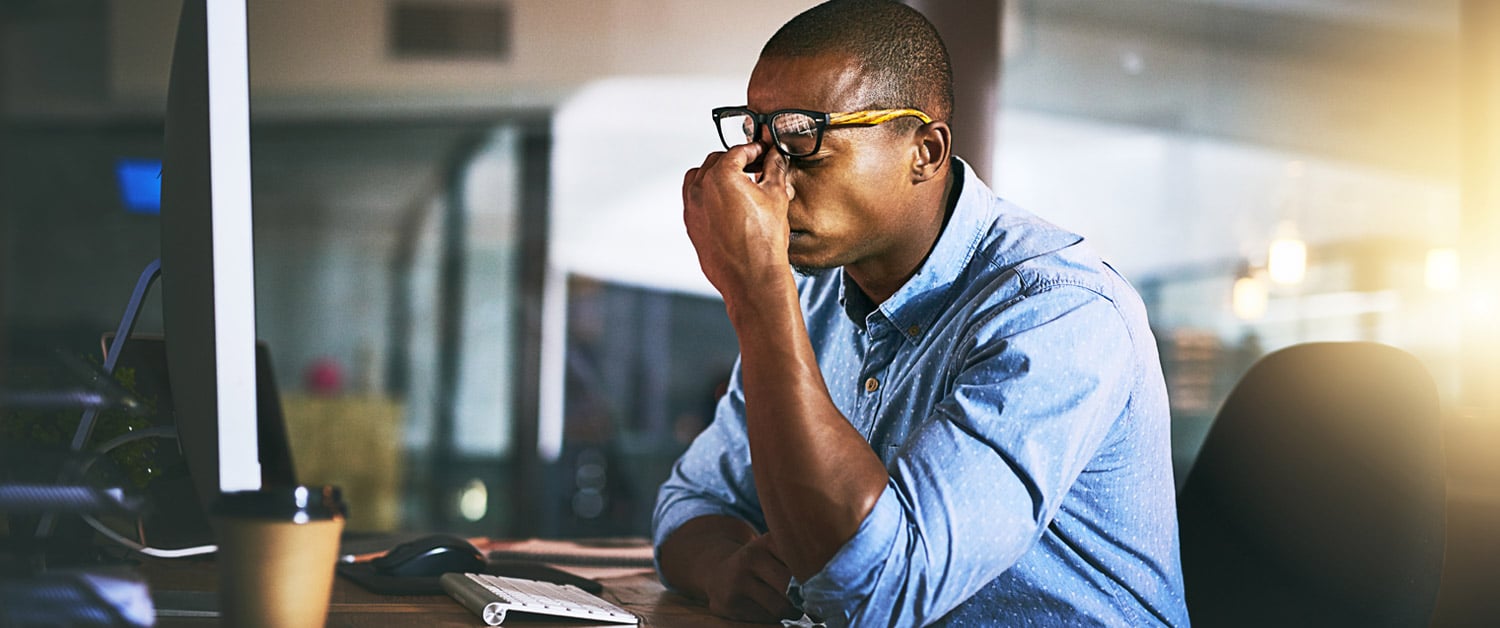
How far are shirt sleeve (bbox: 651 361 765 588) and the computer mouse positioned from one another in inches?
8.7

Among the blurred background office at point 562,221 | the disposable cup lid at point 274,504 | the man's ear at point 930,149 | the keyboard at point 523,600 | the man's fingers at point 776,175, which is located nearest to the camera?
the disposable cup lid at point 274,504

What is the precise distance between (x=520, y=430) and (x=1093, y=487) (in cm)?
386

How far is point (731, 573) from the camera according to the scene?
1225 mm

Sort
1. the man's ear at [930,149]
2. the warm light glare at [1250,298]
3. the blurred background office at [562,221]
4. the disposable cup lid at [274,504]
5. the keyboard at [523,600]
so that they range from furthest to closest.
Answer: the warm light glare at [1250,298], the blurred background office at [562,221], the man's ear at [930,149], the keyboard at [523,600], the disposable cup lid at [274,504]

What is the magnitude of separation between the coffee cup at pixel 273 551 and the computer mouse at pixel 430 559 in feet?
1.58

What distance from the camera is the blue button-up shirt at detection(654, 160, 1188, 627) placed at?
996mm

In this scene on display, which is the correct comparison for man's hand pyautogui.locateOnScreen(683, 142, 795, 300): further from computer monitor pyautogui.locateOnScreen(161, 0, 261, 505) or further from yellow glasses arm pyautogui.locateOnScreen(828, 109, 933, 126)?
computer monitor pyautogui.locateOnScreen(161, 0, 261, 505)

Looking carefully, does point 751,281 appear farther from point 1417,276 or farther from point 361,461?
point 1417,276

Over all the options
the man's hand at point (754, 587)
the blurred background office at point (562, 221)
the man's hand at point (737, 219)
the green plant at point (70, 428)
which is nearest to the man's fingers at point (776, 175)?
the man's hand at point (737, 219)

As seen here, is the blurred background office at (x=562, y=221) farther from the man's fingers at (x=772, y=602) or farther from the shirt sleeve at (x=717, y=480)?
the man's fingers at (x=772, y=602)

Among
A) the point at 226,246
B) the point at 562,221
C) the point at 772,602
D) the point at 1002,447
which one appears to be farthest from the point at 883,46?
the point at 562,221

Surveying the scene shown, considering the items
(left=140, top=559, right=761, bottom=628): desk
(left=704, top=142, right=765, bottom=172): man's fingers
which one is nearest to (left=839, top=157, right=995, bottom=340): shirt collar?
(left=704, top=142, right=765, bottom=172): man's fingers

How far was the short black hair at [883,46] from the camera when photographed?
127 cm

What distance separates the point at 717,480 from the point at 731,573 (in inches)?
11.4
